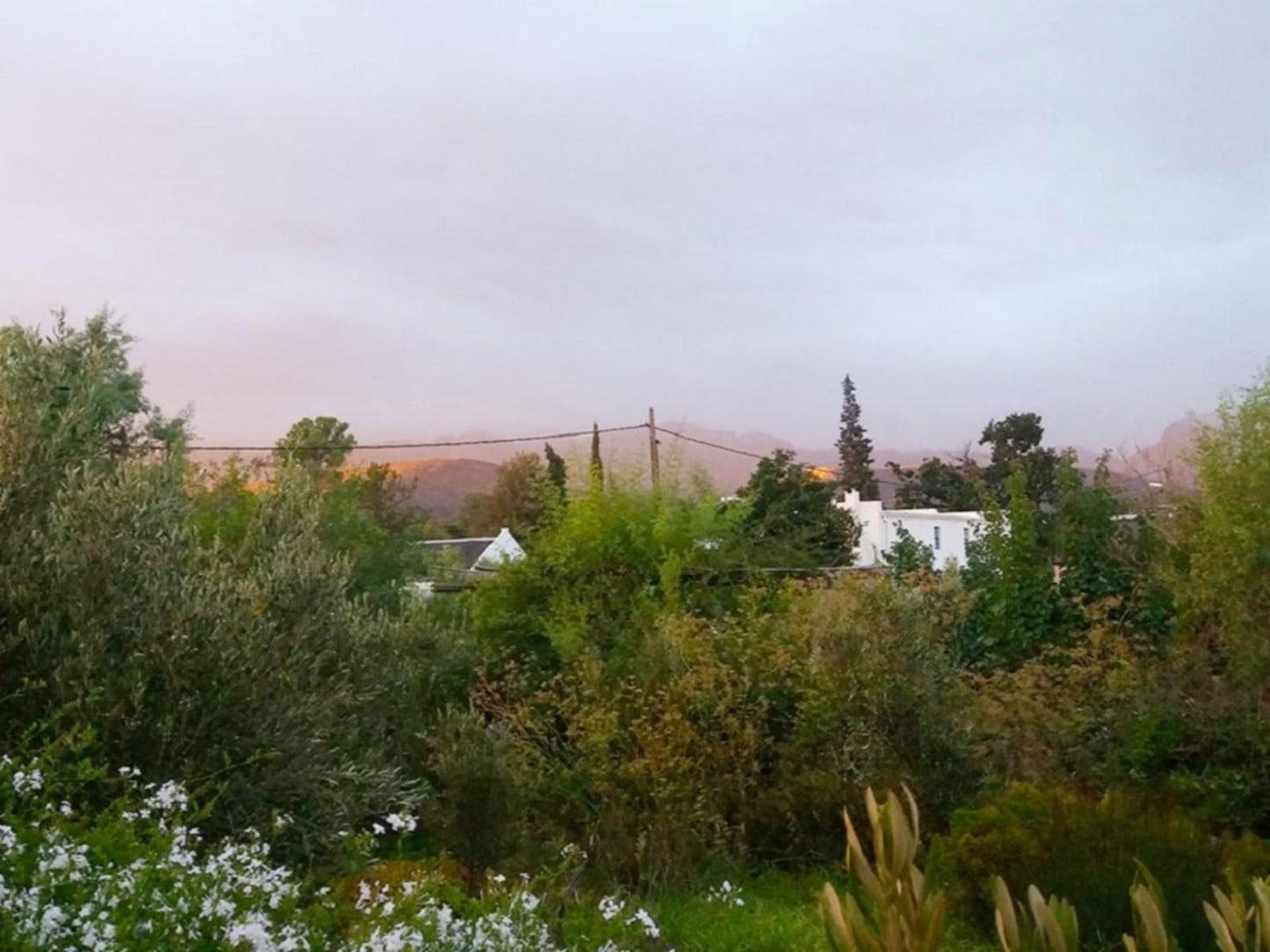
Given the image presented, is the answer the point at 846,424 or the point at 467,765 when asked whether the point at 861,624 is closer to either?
the point at 467,765

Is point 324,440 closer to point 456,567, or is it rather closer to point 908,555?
point 456,567

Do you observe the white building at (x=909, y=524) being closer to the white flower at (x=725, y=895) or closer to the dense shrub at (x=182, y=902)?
the white flower at (x=725, y=895)

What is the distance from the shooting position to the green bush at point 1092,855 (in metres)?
6.27

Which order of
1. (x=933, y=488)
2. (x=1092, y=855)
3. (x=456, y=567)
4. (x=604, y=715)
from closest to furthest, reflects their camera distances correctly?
(x=1092, y=855), (x=604, y=715), (x=456, y=567), (x=933, y=488)

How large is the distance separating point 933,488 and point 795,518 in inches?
963

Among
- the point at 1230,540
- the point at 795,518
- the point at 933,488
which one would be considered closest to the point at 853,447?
the point at 933,488

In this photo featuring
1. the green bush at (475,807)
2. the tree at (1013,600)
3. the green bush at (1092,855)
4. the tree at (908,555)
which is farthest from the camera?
the tree at (908,555)

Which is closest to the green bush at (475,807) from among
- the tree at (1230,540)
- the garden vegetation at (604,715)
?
the garden vegetation at (604,715)

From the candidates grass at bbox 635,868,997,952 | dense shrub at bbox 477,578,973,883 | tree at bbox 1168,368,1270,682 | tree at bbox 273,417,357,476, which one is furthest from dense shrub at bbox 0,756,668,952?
tree at bbox 273,417,357,476

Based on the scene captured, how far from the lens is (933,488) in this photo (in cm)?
5384

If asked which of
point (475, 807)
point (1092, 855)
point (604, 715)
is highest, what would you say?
point (604, 715)

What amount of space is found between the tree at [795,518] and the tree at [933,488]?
12.5 metres

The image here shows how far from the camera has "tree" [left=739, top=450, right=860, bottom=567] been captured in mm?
14203

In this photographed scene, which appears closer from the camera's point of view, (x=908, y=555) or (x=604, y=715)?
(x=604, y=715)
